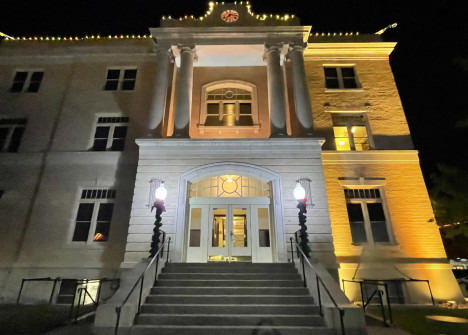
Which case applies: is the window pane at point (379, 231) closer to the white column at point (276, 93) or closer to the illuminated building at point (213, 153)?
the illuminated building at point (213, 153)

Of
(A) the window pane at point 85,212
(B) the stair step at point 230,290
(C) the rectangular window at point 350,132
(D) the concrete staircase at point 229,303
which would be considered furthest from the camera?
(C) the rectangular window at point 350,132

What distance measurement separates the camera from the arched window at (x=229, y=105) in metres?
14.6

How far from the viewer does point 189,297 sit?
7441 millimetres

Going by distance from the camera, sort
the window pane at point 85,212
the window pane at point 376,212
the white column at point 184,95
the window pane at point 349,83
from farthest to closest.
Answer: the window pane at point 349,83
the white column at point 184,95
the window pane at point 85,212
the window pane at point 376,212

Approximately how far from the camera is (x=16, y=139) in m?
14.3

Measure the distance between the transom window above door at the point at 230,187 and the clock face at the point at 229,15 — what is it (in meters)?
8.77

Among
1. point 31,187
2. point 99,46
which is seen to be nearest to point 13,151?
point 31,187

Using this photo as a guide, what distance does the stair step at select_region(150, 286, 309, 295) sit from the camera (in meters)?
7.64

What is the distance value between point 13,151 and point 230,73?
1167 centimetres

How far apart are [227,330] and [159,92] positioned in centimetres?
1063

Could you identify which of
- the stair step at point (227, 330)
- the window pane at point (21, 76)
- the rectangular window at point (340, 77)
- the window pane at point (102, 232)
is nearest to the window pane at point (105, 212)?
the window pane at point (102, 232)

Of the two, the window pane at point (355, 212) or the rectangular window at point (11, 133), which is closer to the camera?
the window pane at point (355, 212)

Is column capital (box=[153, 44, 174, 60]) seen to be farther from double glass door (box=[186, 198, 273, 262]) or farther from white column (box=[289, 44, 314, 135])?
double glass door (box=[186, 198, 273, 262])

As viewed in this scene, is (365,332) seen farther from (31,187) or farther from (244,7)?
(244,7)
